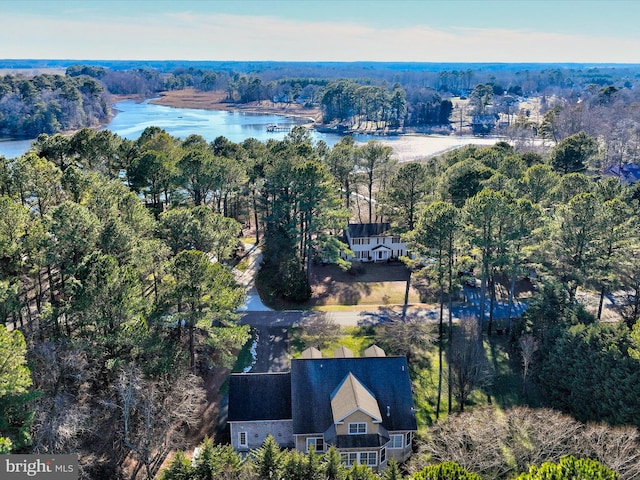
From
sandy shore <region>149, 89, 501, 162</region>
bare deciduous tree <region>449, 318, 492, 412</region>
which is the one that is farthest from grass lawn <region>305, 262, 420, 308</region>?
sandy shore <region>149, 89, 501, 162</region>

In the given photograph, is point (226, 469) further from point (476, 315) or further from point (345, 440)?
point (476, 315)

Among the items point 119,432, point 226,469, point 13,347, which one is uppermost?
point 13,347

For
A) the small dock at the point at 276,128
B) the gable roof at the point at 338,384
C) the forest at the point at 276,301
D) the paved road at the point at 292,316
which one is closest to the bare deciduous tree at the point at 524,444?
the forest at the point at 276,301

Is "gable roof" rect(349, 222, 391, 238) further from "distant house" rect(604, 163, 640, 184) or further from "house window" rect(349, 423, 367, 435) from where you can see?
"distant house" rect(604, 163, 640, 184)

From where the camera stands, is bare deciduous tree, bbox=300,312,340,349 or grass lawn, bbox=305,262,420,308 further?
grass lawn, bbox=305,262,420,308

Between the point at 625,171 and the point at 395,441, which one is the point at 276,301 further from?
the point at 625,171

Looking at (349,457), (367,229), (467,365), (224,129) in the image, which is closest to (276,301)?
(367,229)

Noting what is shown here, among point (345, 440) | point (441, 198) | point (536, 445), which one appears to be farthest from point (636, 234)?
point (345, 440)
